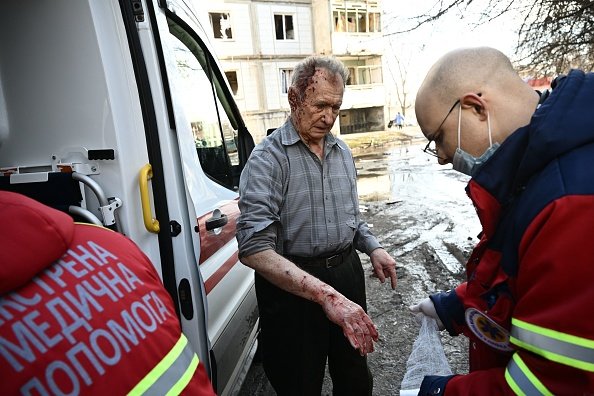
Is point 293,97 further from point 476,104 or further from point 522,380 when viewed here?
point 522,380

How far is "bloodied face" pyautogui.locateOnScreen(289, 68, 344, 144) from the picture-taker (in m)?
1.85

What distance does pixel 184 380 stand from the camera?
80 centimetres

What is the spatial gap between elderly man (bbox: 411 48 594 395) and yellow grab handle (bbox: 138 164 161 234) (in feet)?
3.34

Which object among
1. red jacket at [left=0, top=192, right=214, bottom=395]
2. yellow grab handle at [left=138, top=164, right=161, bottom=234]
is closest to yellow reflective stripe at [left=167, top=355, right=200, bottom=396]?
red jacket at [left=0, top=192, right=214, bottom=395]

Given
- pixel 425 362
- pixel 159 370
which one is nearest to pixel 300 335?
pixel 425 362

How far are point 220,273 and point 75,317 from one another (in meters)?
1.32

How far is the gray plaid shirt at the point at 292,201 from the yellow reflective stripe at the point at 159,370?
0.86 m

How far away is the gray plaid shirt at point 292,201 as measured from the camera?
173 cm

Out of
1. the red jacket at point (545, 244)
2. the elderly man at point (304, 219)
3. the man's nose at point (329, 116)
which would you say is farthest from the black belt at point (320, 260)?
the red jacket at point (545, 244)

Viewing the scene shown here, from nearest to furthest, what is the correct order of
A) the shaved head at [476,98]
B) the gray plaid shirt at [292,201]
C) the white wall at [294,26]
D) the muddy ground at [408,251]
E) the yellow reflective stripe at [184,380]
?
the yellow reflective stripe at [184,380]
the shaved head at [476,98]
the gray plaid shirt at [292,201]
the muddy ground at [408,251]
the white wall at [294,26]

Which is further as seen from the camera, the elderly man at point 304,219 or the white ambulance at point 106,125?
the elderly man at point 304,219

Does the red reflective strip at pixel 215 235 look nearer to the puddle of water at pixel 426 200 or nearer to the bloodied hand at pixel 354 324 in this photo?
the bloodied hand at pixel 354 324

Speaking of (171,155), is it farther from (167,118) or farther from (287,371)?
(287,371)

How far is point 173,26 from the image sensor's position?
1.98 meters
